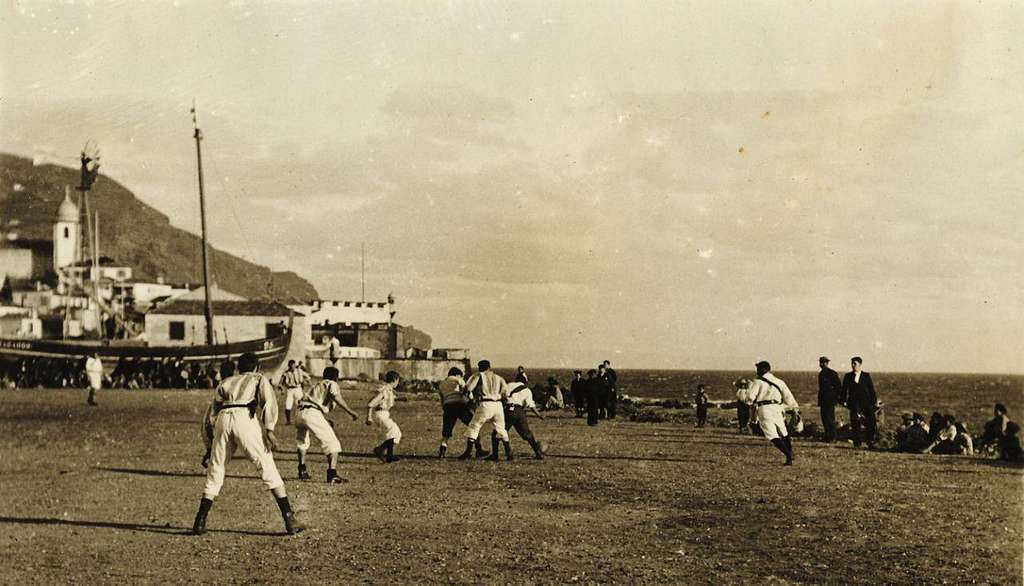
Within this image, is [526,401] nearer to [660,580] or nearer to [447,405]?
[447,405]

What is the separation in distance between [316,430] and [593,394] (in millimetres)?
12713

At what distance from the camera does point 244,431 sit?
8844 millimetres

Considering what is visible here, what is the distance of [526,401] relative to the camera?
15.4 meters

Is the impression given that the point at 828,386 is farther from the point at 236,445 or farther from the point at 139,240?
the point at 139,240

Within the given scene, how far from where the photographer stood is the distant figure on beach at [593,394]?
78.9ft

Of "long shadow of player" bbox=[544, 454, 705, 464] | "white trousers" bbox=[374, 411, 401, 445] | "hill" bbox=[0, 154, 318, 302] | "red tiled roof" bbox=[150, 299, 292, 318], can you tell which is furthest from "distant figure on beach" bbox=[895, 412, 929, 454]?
"hill" bbox=[0, 154, 318, 302]

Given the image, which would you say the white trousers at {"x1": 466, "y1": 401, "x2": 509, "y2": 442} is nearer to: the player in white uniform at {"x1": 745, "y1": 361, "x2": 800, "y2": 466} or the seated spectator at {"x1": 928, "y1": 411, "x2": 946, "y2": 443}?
the player in white uniform at {"x1": 745, "y1": 361, "x2": 800, "y2": 466}

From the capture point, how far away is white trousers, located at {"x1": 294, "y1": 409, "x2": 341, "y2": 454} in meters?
12.3

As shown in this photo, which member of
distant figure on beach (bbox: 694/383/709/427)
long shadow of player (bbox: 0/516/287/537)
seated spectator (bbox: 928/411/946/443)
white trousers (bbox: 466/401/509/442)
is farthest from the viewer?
distant figure on beach (bbox: 694/383/709/427)

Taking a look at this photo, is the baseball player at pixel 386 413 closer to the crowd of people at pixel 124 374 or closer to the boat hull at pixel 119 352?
the crowd of people at pixel 124 374

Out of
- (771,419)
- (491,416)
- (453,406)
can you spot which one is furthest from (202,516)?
(771,419)

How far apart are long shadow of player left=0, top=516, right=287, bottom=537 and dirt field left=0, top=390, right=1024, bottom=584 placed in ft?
0.11

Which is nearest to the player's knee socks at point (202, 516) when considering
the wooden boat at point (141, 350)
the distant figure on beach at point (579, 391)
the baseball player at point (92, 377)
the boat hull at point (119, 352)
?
the distant figure on beach at point (579, 391)

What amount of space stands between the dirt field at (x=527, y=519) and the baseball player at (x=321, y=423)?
21.6 inches
